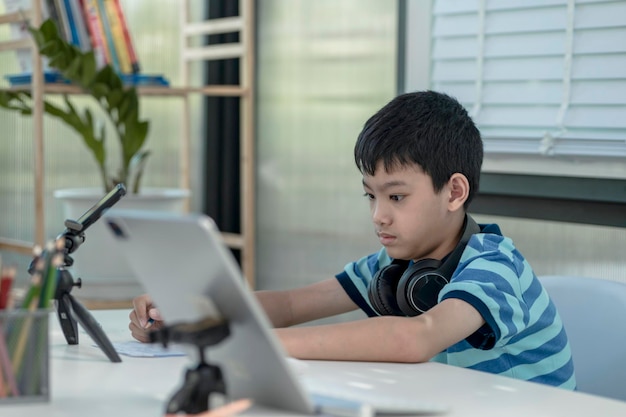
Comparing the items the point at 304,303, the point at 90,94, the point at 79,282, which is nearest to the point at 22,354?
the point at 79,282

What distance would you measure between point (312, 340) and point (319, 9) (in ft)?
6.94

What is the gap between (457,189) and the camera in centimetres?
157

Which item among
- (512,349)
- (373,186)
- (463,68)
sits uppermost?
(463,68)

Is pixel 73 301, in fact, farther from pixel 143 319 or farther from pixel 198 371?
pixel 198 371

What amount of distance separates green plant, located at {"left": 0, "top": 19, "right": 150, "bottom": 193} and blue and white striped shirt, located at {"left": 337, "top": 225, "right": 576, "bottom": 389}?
161 centimetres

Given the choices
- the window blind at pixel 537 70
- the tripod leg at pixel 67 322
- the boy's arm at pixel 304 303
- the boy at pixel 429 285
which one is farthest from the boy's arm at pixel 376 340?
the window blind at pixel 537 70

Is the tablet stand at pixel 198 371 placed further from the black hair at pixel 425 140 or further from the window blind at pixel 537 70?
the window blind at pixel 537 70

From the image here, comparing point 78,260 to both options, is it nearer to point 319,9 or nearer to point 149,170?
point 149,170

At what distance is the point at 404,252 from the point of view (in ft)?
5.00

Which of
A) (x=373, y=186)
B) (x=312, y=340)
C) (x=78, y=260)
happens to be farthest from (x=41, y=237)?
(x=312, y=340)

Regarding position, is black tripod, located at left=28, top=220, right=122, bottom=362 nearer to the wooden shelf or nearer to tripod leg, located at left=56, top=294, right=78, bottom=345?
tripod leg, located at left=56, top=294, right=78, bottom=345

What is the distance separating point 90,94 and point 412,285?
1.69 metres

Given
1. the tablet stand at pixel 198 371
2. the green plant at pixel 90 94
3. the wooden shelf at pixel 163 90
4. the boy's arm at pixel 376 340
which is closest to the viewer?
the tablet stand at pixel 198 371

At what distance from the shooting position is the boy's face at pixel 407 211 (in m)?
1.51
